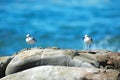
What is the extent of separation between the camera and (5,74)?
42.9 metres

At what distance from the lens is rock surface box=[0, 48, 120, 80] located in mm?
38969

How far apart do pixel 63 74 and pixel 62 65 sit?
6.46 ft

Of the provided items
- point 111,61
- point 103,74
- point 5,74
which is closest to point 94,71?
point 103,74

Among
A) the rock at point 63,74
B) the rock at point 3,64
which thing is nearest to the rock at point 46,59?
the rock at point 3,64

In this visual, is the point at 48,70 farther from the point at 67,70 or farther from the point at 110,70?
the point at 110,70

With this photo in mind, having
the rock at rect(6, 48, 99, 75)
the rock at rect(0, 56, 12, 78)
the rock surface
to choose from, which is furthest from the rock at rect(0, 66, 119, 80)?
the rock at rect(0, 56, 12, 78)

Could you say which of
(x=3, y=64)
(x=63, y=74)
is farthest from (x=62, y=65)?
(x=3, y=64)

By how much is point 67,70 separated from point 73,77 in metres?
0.78

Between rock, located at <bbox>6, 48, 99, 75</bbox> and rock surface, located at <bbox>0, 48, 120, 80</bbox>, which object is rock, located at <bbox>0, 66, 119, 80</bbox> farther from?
rock, located at <bbox>6, 48, 99, 75</bbox>

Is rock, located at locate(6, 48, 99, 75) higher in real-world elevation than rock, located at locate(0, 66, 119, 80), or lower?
higher

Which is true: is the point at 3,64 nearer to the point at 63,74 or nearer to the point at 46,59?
the point at 46,59

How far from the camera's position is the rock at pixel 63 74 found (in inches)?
1526

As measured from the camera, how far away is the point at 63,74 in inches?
1548

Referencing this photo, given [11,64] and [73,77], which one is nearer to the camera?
[73,77]
